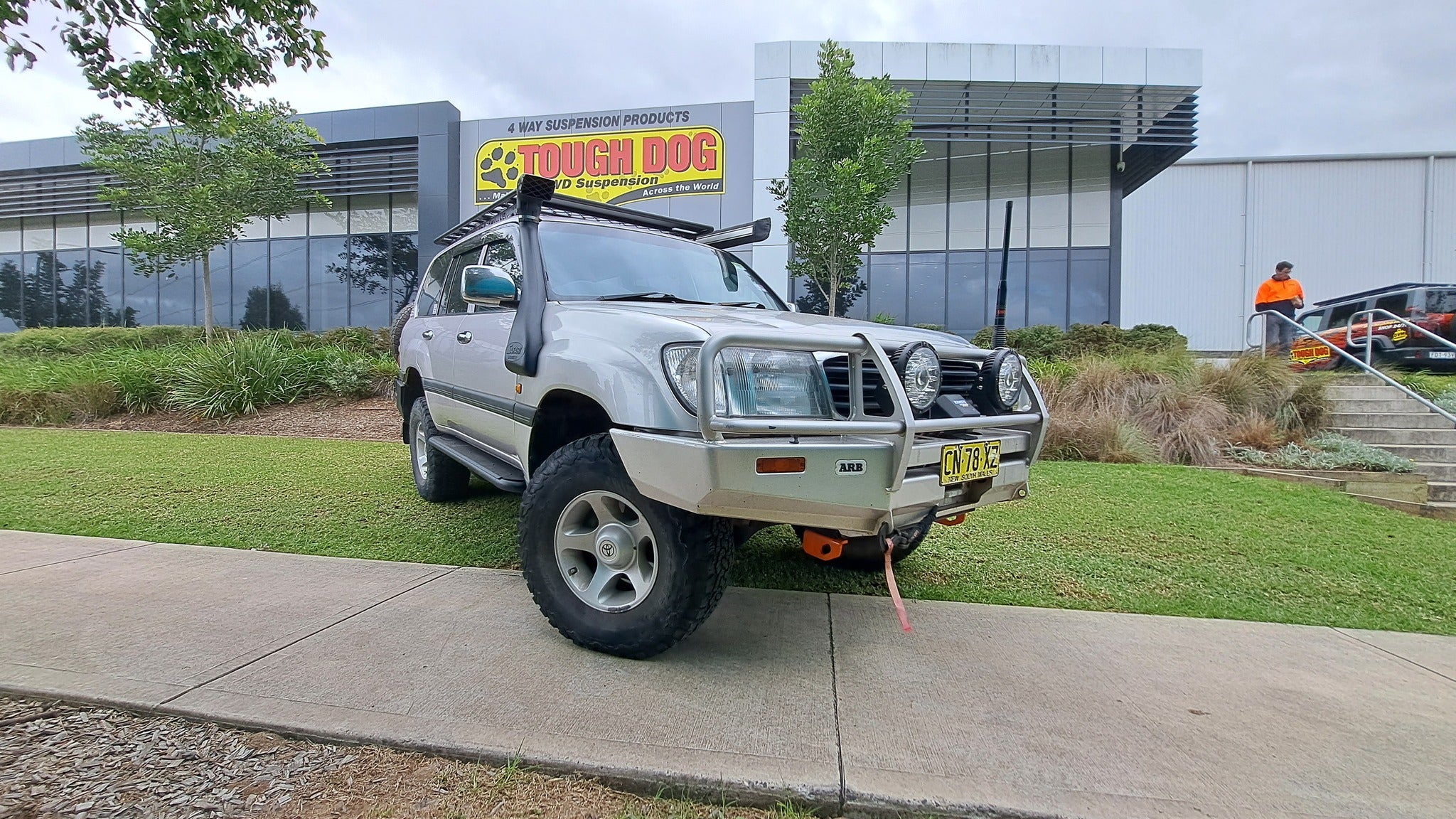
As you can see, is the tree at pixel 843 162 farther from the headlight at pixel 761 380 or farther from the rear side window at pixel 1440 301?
the headlight at pixel 761 380

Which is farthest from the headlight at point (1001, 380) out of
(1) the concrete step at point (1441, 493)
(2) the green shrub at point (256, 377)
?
(2) the green shrub at point (256, 377)

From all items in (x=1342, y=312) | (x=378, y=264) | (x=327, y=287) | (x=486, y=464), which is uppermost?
(x=378, y=264)

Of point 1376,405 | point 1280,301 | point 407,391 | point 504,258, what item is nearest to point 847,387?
point 504,258

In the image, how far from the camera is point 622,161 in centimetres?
1564

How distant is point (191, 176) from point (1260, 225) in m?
24.8

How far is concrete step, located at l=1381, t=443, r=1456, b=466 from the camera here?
24.2 ft

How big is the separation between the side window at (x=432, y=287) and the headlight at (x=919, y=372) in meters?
3.67

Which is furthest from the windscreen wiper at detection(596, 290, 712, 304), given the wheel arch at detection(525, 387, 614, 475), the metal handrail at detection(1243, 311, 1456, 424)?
the metal handrail at detection(1243, 311, 1456, 424)

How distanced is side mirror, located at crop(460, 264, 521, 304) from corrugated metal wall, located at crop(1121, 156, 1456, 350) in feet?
60.6

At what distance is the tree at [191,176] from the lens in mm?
13383

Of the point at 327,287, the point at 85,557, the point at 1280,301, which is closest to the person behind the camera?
the point at 85,557

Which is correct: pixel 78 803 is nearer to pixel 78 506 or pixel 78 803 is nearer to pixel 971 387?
pixel 971 387

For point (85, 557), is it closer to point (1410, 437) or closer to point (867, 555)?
point (867, 555)

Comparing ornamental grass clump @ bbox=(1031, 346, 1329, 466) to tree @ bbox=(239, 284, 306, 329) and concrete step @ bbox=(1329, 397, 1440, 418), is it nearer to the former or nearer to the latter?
concrete step @ bbox=(1329, 397, 1440, 418)
